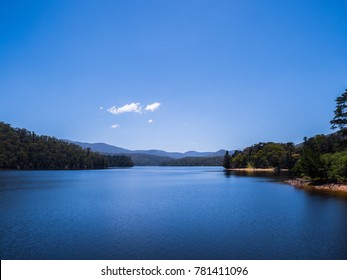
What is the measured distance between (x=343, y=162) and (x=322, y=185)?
7029mm

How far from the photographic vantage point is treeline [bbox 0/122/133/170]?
156375mm

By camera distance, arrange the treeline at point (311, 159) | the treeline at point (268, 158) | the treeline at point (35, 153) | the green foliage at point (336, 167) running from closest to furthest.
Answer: the green foliage at point (336, 167) → the treeline at point (311, 159) → the treeline at point (268, 158) → the treeline at point (35, 153)

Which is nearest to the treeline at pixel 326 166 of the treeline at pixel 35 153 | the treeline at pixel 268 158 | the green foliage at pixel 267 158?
the treeline at pixel 268 158

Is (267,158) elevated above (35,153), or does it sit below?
below

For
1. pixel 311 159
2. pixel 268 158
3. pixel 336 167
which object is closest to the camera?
pixel 336 167

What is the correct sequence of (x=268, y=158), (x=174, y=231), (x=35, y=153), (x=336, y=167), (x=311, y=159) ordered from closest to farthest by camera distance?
(x=174, y=231), (x=336, y=167), (x=311, y=159), (x=268, y=158), (x=35, y=153)

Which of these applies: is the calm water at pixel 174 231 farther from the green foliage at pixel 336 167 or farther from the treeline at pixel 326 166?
the treeline at pixel 326 166

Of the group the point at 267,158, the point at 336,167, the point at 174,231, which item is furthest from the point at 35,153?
the point at 174,231

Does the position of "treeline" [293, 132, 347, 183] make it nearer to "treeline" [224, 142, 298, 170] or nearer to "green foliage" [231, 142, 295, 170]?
"treeline" [224, 142, 298, 170]

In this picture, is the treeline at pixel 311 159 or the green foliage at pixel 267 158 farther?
the green foliage at pixel 267 158

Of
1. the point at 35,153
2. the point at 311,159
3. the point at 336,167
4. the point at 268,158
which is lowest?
the point at 336,167

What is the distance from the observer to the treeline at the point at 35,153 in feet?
513

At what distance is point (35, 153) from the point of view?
549 feet

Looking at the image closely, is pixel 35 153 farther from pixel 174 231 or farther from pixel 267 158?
pixel 174 231
